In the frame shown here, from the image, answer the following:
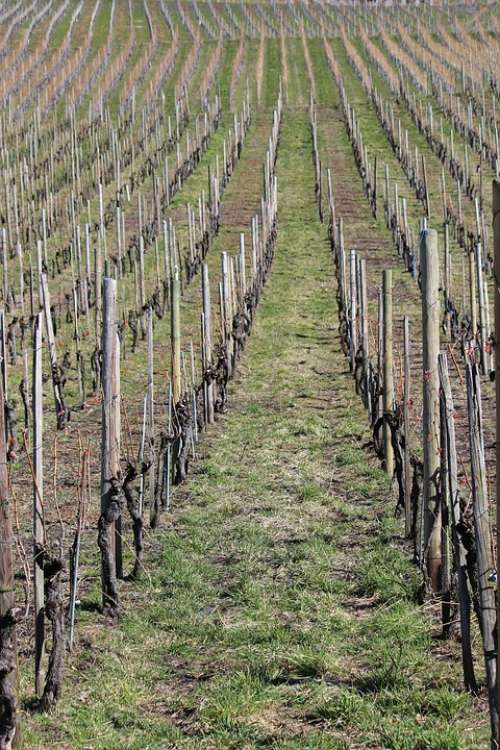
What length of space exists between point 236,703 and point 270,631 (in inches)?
28.4

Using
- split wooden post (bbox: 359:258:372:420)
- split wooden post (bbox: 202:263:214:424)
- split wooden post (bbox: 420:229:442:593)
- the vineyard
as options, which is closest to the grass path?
the vineyard

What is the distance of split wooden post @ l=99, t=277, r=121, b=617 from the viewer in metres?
5.44

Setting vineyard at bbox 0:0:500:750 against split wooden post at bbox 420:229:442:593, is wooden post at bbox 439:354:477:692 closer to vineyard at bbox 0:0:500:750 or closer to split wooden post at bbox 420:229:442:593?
vineyard at bbox 0:0:500:750

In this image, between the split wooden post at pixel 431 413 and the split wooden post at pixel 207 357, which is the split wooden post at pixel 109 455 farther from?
the split wooden post at pixel 207 357

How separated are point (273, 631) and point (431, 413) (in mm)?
1344

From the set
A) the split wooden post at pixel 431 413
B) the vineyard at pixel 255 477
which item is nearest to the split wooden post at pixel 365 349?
the vineyard at pixel 255 477

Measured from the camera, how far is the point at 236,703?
4.49 m

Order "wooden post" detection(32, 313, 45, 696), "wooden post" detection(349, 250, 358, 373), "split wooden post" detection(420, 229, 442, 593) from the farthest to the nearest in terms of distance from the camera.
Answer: "wooden post" detection(349, 250, 358, 373), "split wooden post" detection(420, 229, 442, 593), "wooden post" detection(32, 313, 45, 696)

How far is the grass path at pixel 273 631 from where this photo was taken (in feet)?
14.3

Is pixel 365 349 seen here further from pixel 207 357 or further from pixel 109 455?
pixel 109 455

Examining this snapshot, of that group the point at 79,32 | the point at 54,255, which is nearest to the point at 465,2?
the point at 79,32

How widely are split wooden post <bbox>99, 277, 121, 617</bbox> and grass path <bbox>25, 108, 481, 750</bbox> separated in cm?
22

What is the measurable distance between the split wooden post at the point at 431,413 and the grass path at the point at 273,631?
311 millimetres

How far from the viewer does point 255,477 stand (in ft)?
25.9
